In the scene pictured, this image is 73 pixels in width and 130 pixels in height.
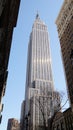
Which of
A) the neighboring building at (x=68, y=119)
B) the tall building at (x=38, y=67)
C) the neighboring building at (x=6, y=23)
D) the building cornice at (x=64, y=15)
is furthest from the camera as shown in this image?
the tall building at (x=38, y=67)

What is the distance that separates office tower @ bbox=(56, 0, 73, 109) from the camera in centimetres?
6886

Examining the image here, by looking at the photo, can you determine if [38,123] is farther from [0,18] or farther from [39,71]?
[0,18]

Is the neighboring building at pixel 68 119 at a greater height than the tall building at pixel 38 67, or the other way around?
the tall building at pixel 38 67

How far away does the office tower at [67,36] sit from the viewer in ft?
226

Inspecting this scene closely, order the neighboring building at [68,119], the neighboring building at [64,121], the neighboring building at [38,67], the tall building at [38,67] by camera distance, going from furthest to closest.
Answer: the neighboring building at [38,67] → the tall building at [38,67] → the neighboring building at [64,121] → the neighboring building at [68,119]

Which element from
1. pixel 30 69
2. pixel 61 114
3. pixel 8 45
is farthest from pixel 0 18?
pixel 30 69

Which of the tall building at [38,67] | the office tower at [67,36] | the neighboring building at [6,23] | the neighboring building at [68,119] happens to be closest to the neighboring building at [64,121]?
the neighboring building at [68,119]

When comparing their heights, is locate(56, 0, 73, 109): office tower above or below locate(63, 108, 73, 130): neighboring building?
above

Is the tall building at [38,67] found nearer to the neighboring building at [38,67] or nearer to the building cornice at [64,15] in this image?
the neighboring building at [38,67]

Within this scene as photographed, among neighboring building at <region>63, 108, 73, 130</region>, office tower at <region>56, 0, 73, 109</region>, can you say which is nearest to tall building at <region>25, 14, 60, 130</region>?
office tower at <region>56, 0, 73, 109</region>

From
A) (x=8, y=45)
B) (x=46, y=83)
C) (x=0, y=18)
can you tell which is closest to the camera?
(x=0, y=18)

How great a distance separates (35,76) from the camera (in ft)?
523

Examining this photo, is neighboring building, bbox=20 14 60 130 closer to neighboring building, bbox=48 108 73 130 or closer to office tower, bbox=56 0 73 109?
office tower, bbox=56 0 73 109

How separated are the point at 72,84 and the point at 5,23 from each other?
51.6 meters
